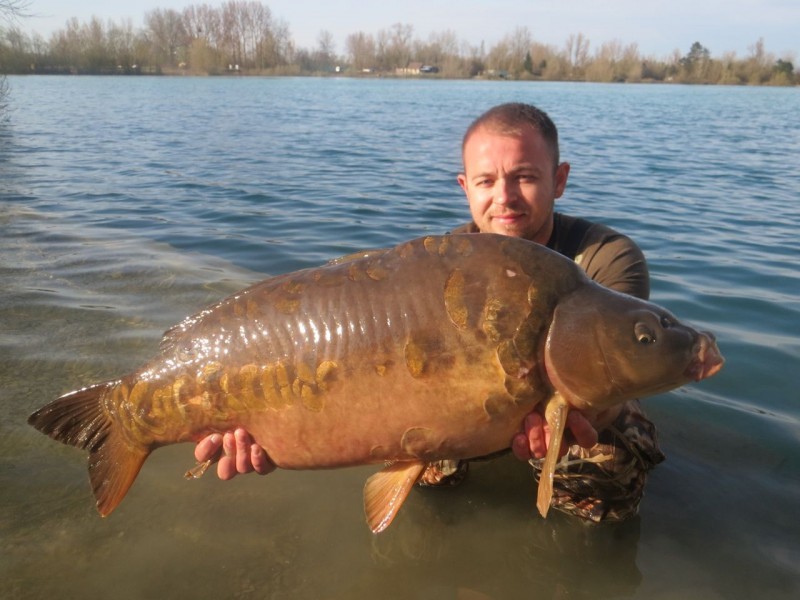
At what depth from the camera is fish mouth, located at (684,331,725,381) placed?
1.99 meters

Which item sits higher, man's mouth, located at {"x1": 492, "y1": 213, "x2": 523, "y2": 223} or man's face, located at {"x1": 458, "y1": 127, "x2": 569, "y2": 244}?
man's face, located at {"x1": 458, "y1": 127, "x2": 569, "y2": 244}

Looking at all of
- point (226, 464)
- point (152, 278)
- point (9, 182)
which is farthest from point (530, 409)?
point (9, 182)

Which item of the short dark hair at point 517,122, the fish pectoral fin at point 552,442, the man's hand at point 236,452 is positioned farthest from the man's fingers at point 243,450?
the short dark hair at point 517,122

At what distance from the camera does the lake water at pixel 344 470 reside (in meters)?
2.48

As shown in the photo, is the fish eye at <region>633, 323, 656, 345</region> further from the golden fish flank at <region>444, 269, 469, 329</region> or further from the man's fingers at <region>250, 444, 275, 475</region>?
the man's fingers at <region>250, 444, 275, 475</region>

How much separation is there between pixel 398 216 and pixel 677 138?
12064 mm

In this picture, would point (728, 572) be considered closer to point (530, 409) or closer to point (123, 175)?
point (530, 409)

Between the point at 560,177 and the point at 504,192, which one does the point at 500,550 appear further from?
the point at 560,177

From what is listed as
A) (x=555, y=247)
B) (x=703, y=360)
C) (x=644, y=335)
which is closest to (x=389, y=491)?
(x=644, y=335)

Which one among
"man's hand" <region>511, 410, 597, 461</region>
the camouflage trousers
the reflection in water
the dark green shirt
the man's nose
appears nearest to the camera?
"man's hand" <region>511, 410, 597, 461</region>

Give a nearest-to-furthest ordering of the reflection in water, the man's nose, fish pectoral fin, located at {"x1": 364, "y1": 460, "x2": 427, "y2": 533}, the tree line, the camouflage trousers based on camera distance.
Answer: fish pectoral fin, located at {"x1": 364, "y1": 460, "x2": 427, "y2": 533}, the reflection in water, the camouflage trousers, the man's nose, the tree line

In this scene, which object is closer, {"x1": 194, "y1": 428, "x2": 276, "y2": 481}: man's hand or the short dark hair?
{"x1": 194, "y1": 428, "x2": 276, "y2": 481}: man's hand

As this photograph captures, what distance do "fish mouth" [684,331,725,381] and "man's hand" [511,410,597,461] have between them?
1.15 feet

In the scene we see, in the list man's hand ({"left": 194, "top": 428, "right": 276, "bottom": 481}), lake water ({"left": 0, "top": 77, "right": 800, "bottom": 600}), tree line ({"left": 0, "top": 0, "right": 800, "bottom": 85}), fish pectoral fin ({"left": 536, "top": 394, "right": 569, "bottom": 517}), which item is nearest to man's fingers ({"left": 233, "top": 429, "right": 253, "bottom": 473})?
man's hand ({"left": 194, "top": 428, "right": 276, "bottom": 481})
